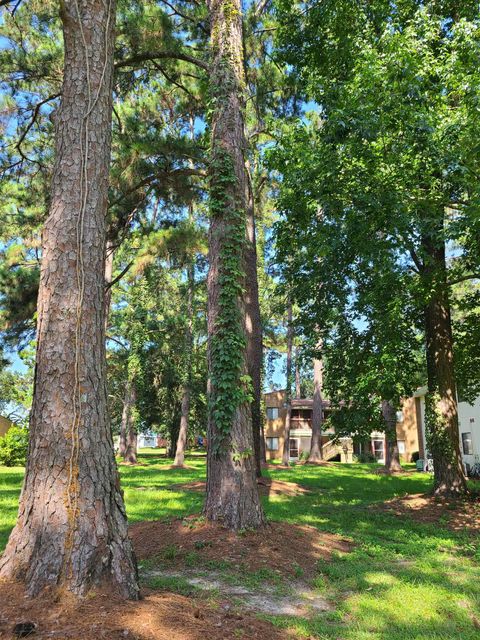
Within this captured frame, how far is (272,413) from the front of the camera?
3697 cm

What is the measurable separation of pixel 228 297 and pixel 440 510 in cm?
630

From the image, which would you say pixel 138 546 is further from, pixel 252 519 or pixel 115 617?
pixel 115 617

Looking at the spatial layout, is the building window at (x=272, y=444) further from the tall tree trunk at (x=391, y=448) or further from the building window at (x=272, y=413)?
the tall tree trunk at (x=391, y=448)

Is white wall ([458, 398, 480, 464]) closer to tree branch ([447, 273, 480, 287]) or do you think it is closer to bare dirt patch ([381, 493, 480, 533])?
bare dirt patch ([381, 493, 480, 533])

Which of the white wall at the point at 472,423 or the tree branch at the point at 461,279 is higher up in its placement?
the tree branch at the point at 461,279

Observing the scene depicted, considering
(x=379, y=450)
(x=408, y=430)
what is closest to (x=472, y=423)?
(x=408, y=430)

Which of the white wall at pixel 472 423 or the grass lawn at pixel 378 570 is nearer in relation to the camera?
the grass lawn at pixel 378 570

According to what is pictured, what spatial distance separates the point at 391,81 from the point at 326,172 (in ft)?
5.68

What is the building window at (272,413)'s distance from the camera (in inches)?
1449

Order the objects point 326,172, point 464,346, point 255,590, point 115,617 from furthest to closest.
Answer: point 464,346 → point 326,172 → point 255,590 → point 115,617

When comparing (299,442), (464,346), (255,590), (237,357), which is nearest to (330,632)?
(255,590)

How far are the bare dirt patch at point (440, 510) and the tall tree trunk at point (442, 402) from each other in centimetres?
46

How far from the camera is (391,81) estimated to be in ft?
25.2

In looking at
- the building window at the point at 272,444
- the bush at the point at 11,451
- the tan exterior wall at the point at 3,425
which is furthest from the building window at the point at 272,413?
the bush at the point at 11,451
